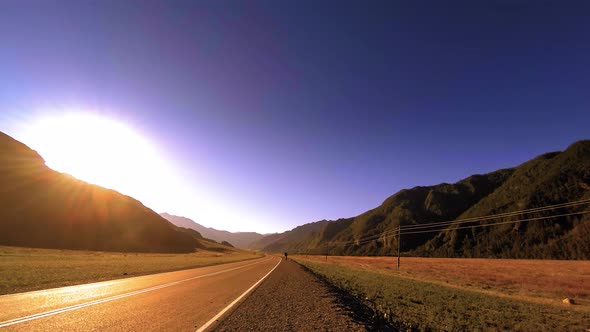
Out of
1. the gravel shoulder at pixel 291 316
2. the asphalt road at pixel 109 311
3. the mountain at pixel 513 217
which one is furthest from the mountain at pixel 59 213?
the mountain at pixel 513 217

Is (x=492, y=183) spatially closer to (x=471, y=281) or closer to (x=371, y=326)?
(x=471, y=281)

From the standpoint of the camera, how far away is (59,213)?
10400 centimetres

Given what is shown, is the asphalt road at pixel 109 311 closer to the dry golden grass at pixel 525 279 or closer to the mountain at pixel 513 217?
the dry golden grass at pixel 525 279

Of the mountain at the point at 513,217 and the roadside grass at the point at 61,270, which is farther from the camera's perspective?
the mountain at the point at 513,217

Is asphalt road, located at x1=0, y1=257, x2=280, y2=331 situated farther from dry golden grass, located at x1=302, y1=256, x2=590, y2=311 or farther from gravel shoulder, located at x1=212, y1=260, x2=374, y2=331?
dry golden grass, located at x1=302, y1=256, x2=590, y2=311

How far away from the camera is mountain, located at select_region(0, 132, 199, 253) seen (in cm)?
9106

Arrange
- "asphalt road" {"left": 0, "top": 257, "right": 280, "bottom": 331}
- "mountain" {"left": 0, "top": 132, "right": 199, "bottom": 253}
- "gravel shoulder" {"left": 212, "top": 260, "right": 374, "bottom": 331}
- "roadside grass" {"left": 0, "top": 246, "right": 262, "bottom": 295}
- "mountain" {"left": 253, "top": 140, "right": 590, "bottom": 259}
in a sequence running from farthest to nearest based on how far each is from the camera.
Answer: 1. "mountain" {"left": 0, "top": 132, "right": 199, "bottom": 253}
2. "mountain" {"left": 253, "top": 140, "right": 590, "bottom": 259}
3. "roadside grass" {"left": 0, "top": 246, "right": 262, "bottom": 295}
4. "gravel shoulder" {"left": 212, "top": 260, "right": 374, "bottom": 331}
5. "asphalt road" {"left": 0, "top": 257, "right": 280, "bottom": 331}

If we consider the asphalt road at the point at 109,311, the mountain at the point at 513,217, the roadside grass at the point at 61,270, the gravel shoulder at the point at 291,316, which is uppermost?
the mountain at the point at 513,217

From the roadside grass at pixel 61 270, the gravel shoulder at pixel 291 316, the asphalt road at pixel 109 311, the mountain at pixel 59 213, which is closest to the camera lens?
the asphalt road at pixel 109 311

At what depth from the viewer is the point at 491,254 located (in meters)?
84.8

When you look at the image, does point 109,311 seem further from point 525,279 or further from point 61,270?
point 525,279

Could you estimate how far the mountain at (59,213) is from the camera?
91.1 metres

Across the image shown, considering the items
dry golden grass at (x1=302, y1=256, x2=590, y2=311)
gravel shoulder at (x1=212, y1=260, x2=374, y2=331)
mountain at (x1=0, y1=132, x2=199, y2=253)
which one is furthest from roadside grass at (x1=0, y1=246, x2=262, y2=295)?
mountain at (x1=0, y1=132, x2=199, y2=253)

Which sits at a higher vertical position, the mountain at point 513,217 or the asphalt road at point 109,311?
the mountain at point 513,217
